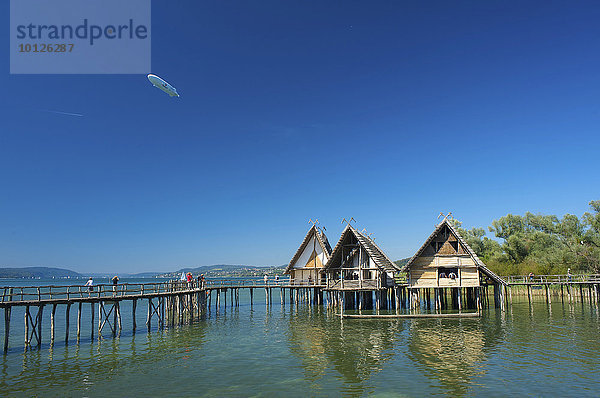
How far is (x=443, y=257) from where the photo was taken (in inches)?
1332

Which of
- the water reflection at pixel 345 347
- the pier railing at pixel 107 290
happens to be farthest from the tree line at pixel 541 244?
the pier railing at pixel 107 290

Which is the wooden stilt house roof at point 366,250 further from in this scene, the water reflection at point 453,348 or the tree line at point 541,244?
the tree line at point 541,244

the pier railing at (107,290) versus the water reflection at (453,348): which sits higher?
the pier railing at (107,290)

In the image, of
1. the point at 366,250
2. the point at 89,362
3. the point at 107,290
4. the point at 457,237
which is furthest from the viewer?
the point at 366,250

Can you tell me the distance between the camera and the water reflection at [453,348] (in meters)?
15.9

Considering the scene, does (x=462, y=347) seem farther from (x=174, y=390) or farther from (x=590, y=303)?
(x=590, y=303)

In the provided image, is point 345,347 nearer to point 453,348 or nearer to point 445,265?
point 453,348

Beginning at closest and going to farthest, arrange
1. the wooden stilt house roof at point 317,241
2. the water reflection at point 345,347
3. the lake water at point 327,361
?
the lake water at point 327,361, the water reflection at point 345,347, the wooden stilt house roof at point 317,241

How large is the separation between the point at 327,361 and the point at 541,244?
5406 centimetres

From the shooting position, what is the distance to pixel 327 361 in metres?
19.0

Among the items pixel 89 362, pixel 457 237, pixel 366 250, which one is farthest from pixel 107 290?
pixel 457 237

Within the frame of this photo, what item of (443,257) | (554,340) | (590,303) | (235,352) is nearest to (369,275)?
(443,257)

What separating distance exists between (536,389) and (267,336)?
1613cm

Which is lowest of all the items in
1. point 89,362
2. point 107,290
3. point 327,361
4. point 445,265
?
point 327,361
